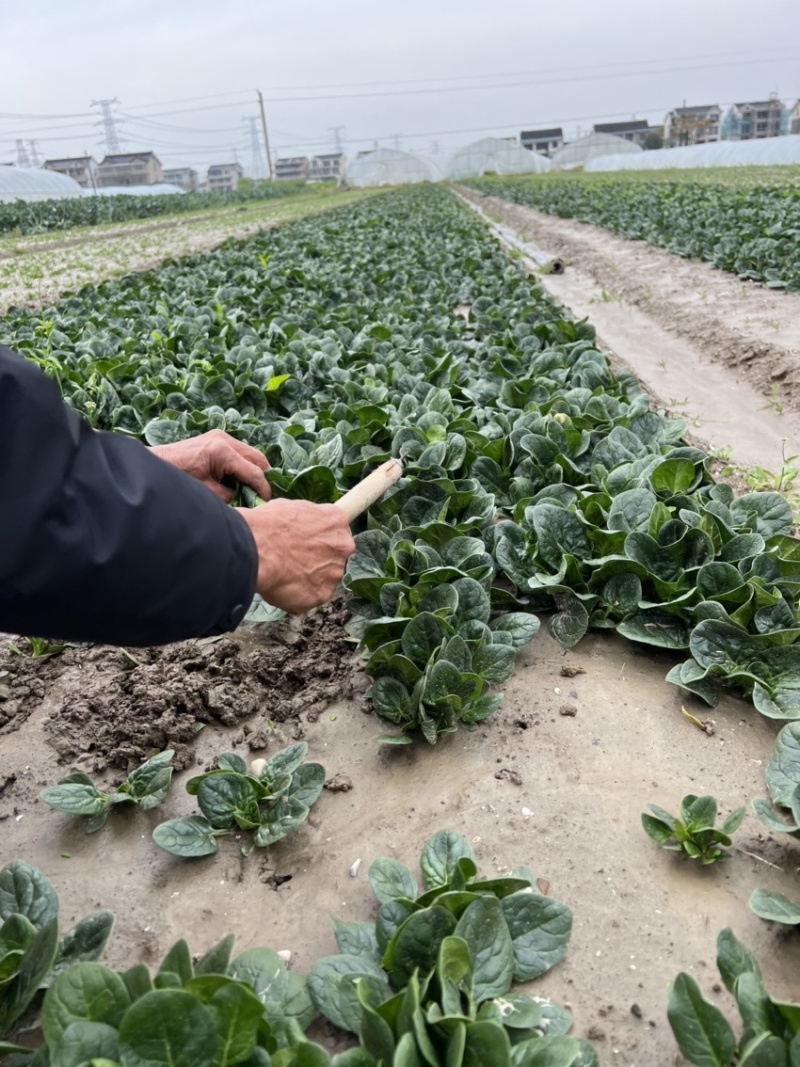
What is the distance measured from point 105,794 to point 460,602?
123cm

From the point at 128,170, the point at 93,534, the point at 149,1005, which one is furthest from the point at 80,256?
the point at 128,170

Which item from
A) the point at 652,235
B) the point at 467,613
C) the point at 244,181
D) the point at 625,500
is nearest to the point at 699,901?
the point at 467,613

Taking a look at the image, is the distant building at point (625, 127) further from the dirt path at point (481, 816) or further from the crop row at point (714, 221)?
the dirt path at point (481, 816)

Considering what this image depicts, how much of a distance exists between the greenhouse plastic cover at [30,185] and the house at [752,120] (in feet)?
286

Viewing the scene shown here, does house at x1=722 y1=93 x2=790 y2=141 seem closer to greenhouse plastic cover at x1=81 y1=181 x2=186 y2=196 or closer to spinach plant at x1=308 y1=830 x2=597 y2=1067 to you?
greenhouse plastic cover at x1=81 y1=181 x2=186 y2=196

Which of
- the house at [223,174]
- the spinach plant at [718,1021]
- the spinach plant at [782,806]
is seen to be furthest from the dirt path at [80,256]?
the house at [223,174]

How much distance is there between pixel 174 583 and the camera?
1694 mm

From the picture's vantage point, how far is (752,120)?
10738 cm

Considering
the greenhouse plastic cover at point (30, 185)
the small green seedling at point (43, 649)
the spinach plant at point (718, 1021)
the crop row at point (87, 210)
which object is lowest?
the small green seedling at point (43, 649)

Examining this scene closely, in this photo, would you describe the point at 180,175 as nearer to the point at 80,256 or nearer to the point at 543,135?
the point at 543,135

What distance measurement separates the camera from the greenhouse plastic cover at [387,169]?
72938 millimetres

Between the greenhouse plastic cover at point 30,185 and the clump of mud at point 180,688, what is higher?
the greenhouse plastic cover at point 30,185

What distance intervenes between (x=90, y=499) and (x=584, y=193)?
1079 inches

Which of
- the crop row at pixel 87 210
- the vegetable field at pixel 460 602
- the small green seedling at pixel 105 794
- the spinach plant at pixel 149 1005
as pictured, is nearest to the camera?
the spinach plant at pixel 149 1005
